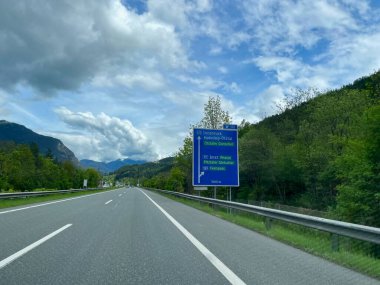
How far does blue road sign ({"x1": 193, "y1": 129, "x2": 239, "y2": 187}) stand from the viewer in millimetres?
25109

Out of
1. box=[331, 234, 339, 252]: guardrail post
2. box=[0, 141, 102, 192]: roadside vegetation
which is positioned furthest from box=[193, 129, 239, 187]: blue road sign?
box=[0, 141, 102, 192]: roadside vegetation

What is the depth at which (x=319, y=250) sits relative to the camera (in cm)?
838

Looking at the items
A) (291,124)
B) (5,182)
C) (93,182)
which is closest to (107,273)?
(291,124)

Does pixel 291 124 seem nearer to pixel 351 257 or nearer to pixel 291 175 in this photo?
pixel 291 175

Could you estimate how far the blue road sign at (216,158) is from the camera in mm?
25109

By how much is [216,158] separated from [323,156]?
25.0 metres

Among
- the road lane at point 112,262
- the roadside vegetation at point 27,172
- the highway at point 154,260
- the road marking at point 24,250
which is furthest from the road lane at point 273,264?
the roadside vegetation at point 27,172

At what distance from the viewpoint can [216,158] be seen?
25.4 meters

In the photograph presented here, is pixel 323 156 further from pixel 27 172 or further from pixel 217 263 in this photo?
pixel 27 172

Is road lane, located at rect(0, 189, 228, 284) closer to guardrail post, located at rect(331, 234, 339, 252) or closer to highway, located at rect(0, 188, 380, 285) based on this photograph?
highway, located at rect(0, 188, 380, 285)

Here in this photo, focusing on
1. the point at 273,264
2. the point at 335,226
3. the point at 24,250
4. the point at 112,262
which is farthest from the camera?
the point at 335,226

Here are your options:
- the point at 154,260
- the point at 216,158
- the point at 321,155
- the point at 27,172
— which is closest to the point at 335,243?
the point at 154,260

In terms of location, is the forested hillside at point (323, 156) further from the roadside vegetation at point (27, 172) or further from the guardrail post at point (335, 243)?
the roadside vegetation at point (27, 172)

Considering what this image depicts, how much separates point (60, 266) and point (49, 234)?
4.08 meters
